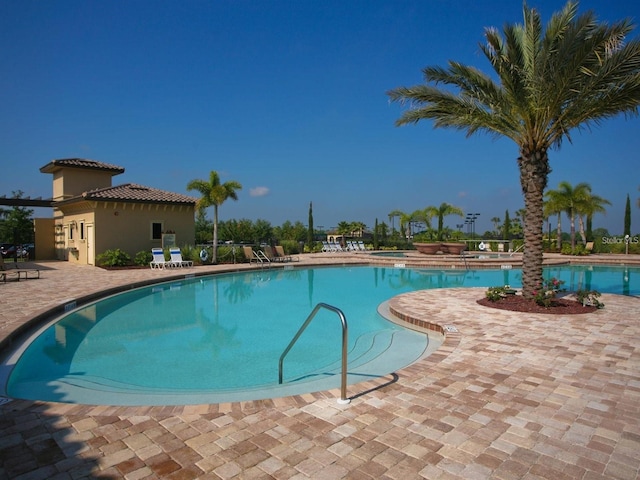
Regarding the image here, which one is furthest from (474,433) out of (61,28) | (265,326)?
(61,28)

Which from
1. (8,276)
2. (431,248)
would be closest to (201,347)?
(8,276)

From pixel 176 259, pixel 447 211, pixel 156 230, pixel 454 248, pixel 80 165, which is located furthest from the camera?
pixel 447 211

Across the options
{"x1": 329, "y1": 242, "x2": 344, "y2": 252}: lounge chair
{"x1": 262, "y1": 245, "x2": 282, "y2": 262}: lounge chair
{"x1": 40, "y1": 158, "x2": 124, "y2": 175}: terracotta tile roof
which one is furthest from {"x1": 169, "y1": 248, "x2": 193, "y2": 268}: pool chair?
{"x1": 329, "y1": 242, "x2": 344, "y2": 252}: lounge chair

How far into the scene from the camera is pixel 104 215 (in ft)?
64.1

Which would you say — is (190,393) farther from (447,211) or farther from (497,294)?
(447,211)

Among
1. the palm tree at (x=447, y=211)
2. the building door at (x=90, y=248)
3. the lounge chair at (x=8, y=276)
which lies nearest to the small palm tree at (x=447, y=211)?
the palm tree at (x=447, y=211)

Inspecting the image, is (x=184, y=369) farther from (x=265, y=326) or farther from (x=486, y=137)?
(x=486, y=137)

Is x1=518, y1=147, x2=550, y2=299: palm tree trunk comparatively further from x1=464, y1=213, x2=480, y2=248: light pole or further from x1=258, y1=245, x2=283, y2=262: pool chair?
x1=464, y1=213, x2=480, y2=248: light pole

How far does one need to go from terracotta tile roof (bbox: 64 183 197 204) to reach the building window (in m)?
1.43

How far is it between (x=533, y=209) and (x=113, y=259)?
17611mm

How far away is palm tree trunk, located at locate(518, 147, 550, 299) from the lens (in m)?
8.88

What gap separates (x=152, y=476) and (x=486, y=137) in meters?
10.3

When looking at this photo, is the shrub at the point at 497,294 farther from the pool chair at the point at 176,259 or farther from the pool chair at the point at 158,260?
the pool chair at the point at 158,260

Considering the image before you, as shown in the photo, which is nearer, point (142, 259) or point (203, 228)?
point (142, 259)
